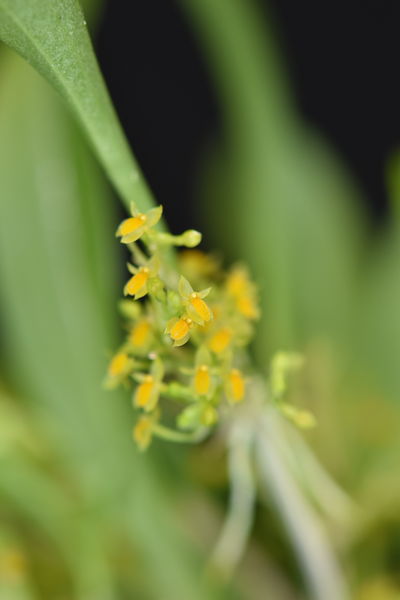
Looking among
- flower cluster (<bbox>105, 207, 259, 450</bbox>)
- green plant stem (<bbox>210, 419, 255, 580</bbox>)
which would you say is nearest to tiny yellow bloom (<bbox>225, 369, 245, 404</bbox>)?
flower cluster (<bbox>105, 207, 259, 450</bbox>)

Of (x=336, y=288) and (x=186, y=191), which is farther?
(x=186, y=191)

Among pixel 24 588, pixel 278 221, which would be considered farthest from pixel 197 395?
pixel 278 221

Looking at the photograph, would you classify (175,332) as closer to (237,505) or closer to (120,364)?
(120,364)

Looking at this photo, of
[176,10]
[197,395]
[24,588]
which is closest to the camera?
[197,395]

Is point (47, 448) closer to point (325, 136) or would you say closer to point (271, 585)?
point (271, 585)

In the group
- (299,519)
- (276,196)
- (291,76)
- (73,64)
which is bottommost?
(299,519)

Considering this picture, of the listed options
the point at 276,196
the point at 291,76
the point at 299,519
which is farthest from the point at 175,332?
the point at 291,76

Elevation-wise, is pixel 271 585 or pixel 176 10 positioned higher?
pixel 176 10
